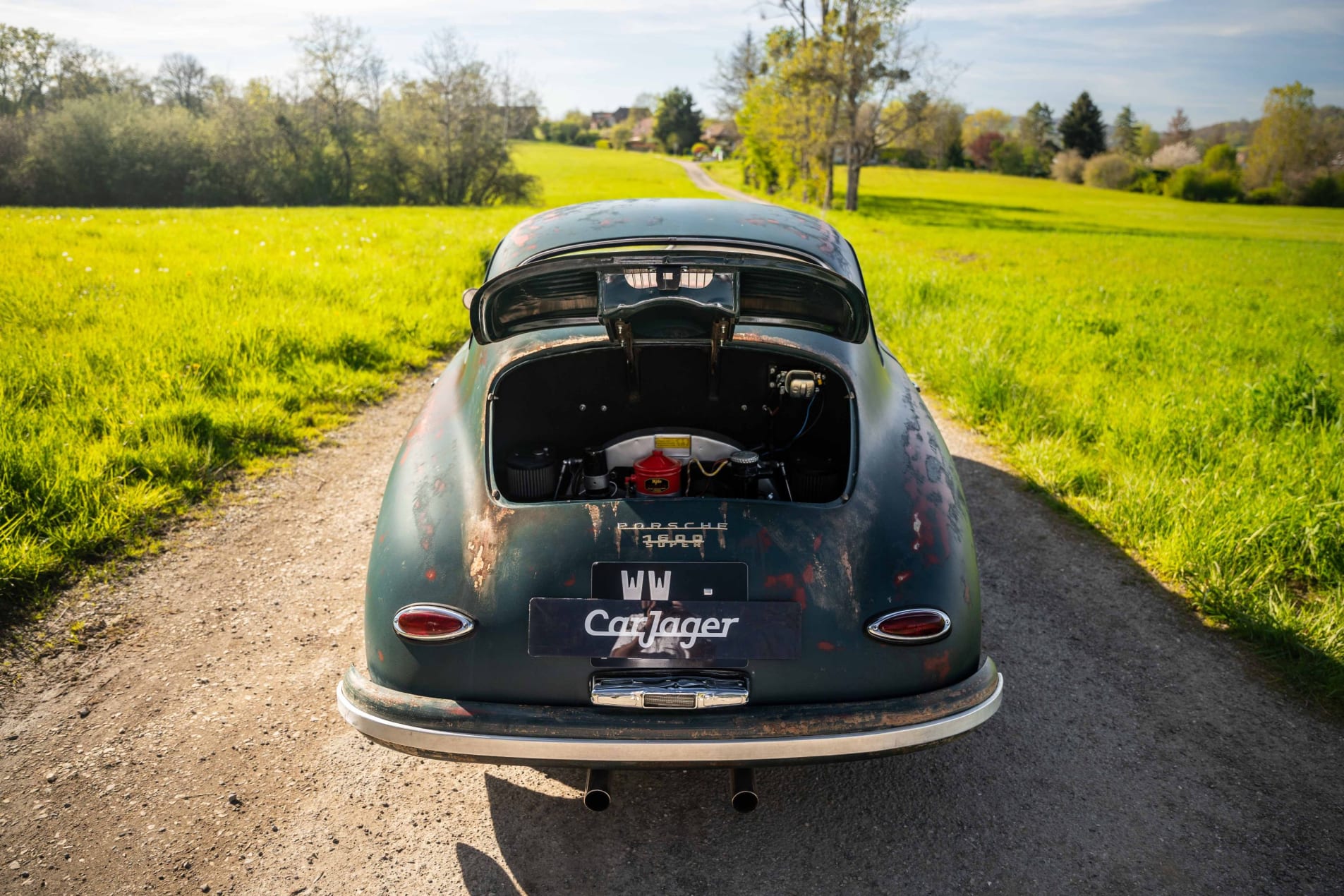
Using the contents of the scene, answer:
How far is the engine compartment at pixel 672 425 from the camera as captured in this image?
258 centimetres

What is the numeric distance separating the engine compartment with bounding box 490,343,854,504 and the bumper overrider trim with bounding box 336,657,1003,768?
0.73 m

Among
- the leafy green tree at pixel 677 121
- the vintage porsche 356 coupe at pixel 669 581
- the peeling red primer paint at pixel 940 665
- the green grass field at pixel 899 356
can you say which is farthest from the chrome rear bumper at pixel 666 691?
the leafy green tree at pixel 677 121

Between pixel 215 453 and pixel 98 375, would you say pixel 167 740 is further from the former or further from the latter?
pixel 98 375

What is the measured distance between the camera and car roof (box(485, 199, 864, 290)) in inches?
134

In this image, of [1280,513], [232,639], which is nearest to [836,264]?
[1280,513]

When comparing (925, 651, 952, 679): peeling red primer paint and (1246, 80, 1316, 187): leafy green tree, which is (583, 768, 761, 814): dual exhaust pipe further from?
(1246, 80, 1316, 187): leafy green tree

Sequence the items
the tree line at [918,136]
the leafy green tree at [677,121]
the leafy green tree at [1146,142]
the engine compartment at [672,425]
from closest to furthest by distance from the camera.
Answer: the engine compartment at [672,425]
the tree line at [918,136]
the leafy green tree at [1146,142]
the leafy green tree at [677,121]

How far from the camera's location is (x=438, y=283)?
9.47 m

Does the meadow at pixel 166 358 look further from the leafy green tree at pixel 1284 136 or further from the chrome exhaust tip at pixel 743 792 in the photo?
the leafy green tree at pixel 1284 136

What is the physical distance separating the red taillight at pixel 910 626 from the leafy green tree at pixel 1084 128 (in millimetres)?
88617

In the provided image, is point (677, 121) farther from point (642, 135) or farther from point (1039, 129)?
point (1039, 129)

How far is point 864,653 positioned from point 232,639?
2619 mm

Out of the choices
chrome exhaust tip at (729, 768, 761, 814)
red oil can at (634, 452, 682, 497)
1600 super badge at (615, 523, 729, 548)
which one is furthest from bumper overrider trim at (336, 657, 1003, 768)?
red oil can at (634, 452, 682, 497)

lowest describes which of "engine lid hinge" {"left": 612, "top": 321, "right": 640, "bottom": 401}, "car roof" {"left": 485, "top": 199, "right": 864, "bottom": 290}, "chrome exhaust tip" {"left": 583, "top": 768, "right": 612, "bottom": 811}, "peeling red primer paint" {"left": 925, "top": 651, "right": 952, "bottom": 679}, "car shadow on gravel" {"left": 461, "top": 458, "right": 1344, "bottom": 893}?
"car shadow on gravel" {"left": 461, "top": 458, "right": 1344, "bottom": 893}
